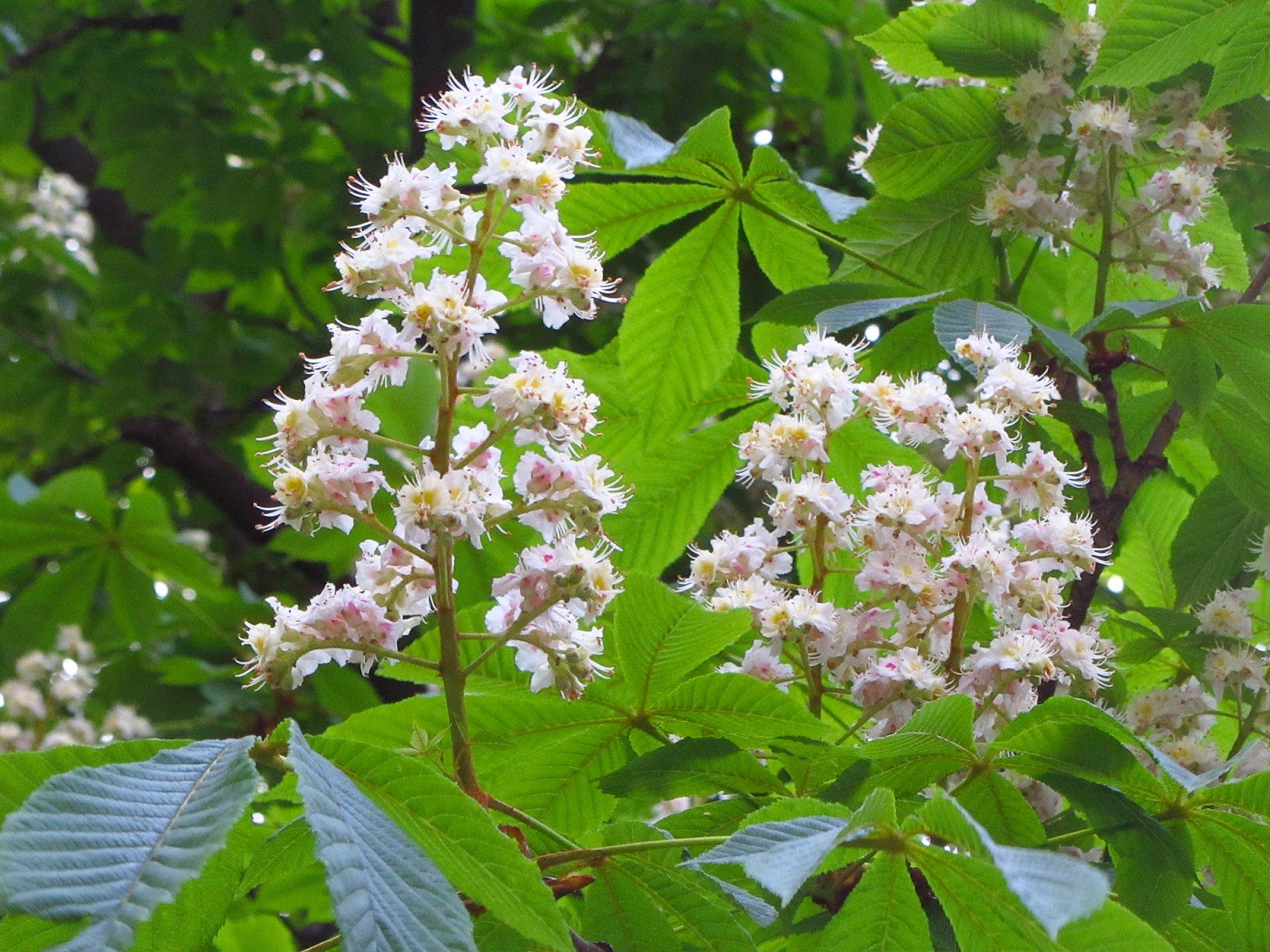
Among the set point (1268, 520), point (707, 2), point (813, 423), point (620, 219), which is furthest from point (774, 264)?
point (707, 2)

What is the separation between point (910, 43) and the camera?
1840 mm

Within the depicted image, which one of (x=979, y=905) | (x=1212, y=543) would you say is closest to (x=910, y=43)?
(x=1212, y=543)

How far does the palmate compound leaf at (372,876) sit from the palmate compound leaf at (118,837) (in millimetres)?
45

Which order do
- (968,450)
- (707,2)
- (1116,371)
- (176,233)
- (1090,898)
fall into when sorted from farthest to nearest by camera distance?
(176,233) → (707,2) → (1116,371) → (968,450) → (1090,898)

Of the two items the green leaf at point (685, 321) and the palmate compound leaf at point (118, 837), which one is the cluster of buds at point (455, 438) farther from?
the green leaf at point (685, 321)

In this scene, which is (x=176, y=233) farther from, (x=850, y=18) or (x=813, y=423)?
(x=813, y=423)

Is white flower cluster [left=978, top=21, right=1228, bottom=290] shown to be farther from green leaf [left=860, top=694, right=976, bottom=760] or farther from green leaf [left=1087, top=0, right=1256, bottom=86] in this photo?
green leaf [left=860, top=694, right=976, bottom=760]

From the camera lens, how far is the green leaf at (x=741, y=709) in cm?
115

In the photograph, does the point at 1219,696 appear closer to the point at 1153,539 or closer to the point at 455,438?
the point at 1153,539

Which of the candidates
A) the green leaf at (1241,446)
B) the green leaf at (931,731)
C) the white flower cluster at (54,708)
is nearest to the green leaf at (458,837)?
the green leaf at (931,731)

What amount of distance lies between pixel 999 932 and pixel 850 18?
2.87 m

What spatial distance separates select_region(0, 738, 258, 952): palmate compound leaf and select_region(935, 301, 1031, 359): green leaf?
2.74ft

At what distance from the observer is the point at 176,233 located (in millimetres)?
4117

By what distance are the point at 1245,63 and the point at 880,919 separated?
1034mm
